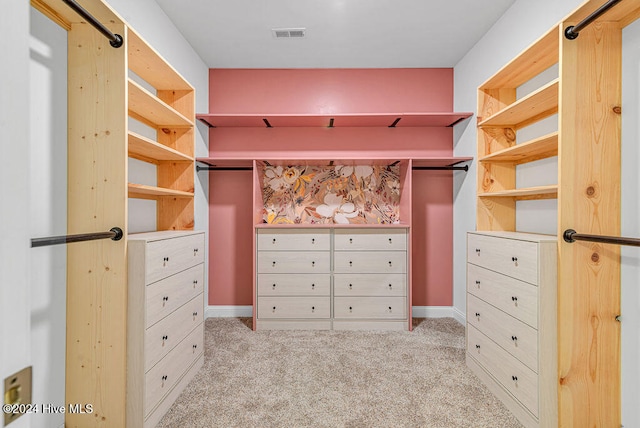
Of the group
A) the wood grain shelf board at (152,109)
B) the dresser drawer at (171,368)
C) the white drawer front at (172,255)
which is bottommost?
the dresser drawer at (171,368)

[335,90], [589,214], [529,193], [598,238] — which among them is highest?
[335,90]

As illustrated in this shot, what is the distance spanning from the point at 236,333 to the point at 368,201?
1.83 metres

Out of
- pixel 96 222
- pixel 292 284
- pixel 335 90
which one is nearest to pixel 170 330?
pixel 96 222

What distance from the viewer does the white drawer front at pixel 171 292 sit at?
5.04ft

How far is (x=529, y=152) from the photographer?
1.93 metres

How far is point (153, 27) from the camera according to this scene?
84.9 inches

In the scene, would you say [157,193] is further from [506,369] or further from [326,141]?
[506,369]

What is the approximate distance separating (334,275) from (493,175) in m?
1.55

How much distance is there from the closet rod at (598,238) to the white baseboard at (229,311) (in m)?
2.73

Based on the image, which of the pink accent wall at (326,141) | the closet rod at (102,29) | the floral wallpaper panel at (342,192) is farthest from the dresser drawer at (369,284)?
the closet rod at (102,29)

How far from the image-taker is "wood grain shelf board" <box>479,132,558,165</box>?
1.65 metres

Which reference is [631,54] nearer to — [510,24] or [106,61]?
[510,24]

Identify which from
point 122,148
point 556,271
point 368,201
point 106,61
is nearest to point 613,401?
point 556,271

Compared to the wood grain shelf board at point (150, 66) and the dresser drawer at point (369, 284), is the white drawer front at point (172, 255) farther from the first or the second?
the dresser drawer at point (369, 284)
